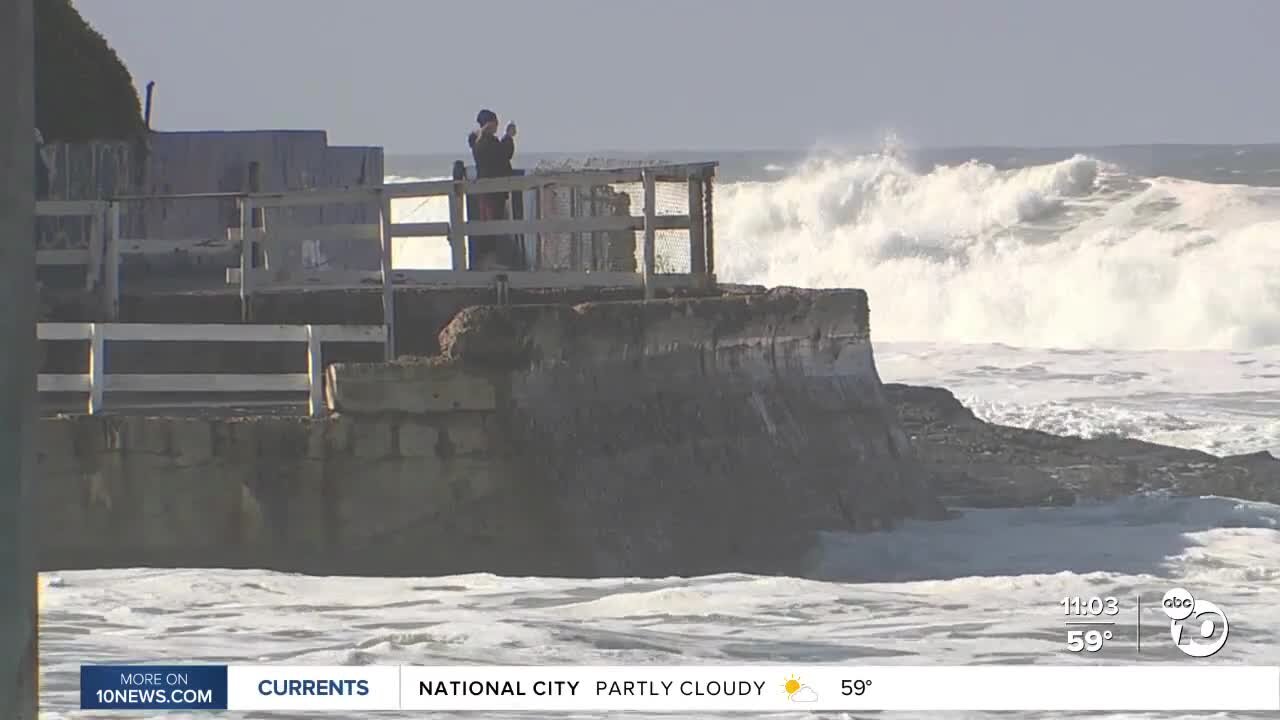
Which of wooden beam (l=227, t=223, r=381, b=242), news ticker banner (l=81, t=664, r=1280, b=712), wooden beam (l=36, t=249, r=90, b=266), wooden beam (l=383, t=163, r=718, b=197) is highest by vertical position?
wooden beam (l=383, t=163, r=718, b=197)

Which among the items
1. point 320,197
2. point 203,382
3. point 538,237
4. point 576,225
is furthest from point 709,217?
point 203,382

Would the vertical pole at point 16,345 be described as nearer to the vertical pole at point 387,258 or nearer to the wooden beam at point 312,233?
the vertical pole at point 387,258

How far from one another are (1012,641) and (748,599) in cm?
153

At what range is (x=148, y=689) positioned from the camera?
716cm

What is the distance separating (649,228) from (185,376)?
3076 millimetres

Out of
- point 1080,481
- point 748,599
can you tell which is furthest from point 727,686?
point 1080,481

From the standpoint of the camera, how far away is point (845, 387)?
13695 millimetres

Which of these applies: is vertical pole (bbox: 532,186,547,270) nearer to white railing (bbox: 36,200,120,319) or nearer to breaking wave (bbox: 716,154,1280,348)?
white railing (bbox: 36,200,120,319)

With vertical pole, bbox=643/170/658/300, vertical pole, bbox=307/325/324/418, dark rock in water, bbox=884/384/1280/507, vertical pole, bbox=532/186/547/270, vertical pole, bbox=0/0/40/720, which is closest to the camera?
vertical pole, bbox=0/0/40/720

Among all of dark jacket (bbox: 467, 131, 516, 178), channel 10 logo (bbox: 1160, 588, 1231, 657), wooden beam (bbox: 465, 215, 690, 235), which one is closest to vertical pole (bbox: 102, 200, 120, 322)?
wooden beam (bbox: 465, 215, 690, 235)

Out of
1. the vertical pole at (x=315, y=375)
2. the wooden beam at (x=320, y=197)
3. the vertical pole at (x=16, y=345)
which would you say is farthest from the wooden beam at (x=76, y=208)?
the vertical pole at (x=16, y=345)

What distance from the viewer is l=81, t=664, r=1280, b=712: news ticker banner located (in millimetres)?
7191

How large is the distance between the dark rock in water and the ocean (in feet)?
2.39

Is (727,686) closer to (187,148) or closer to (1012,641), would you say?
(1012,641)
